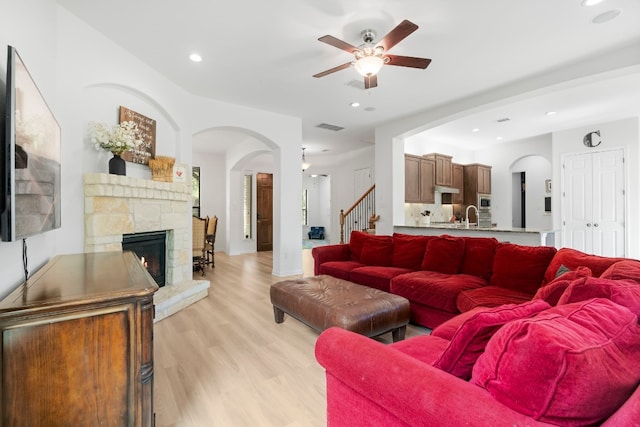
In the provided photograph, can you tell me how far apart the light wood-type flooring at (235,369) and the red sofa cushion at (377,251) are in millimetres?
1054

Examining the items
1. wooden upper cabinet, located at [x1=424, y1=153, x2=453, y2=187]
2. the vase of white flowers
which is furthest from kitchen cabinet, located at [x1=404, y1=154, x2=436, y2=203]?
the vase of white flowers

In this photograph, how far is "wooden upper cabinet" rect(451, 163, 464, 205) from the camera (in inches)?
277

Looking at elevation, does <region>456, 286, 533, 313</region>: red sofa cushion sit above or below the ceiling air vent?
below

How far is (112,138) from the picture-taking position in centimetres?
300

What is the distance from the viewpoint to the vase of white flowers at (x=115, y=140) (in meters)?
2.98

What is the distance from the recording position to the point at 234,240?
316 inches

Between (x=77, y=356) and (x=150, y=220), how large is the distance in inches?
105

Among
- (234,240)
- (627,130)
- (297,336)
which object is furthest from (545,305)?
(234,240)

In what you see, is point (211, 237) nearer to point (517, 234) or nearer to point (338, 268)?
point (338, 268)

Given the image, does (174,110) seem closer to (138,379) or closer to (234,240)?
(138,379)

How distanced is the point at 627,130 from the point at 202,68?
6.98 meters

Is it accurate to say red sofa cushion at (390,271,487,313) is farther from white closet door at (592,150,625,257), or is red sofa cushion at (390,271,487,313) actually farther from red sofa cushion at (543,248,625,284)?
white closet door at (592,150,625,257)

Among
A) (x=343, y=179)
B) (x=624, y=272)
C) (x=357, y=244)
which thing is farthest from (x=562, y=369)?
(x=343, y=179)

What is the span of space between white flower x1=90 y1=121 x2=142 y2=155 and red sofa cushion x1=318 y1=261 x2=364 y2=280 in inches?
105
